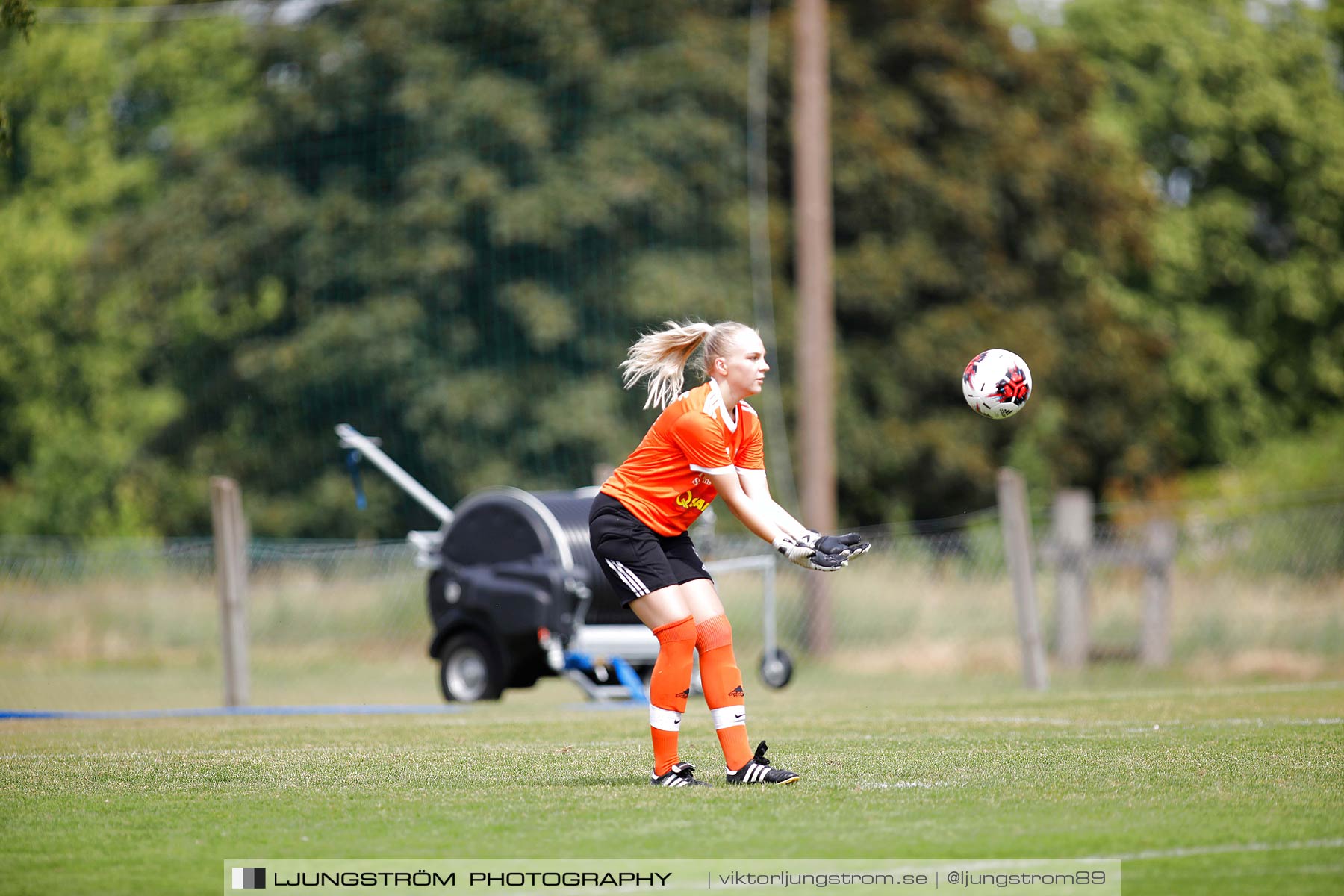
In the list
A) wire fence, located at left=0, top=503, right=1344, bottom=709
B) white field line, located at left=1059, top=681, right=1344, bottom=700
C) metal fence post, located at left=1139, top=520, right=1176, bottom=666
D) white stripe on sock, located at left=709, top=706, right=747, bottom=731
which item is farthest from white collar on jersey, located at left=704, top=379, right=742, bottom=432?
metal fence post, located at left=1139, top=520, right=1176, bottom=666

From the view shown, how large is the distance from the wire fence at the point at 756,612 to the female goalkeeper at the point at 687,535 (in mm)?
9208

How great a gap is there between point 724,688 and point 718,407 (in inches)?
47.8

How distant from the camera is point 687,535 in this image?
7.41 meters

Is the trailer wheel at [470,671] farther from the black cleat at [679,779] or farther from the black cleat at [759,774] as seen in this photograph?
the black cleat at [759,774]

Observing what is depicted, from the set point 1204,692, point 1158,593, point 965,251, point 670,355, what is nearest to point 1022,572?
point 1204,692

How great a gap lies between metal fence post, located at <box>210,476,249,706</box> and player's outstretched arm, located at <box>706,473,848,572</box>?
7359mm

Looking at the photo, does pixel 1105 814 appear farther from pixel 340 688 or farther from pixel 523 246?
pixel 523 246

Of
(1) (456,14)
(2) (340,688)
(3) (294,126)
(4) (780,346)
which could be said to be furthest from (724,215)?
(2) (340,688)

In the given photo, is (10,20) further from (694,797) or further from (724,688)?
(694,797)

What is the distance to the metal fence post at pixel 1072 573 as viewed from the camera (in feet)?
58.6

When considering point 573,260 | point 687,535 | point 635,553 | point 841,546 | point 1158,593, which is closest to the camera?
point 841,546

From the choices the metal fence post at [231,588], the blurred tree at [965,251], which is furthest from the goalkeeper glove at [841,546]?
the blurred tree at [965,251]

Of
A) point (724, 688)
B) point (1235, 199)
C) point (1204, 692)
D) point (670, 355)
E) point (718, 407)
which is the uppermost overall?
point (1235, 199)

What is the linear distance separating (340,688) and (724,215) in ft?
49.3
